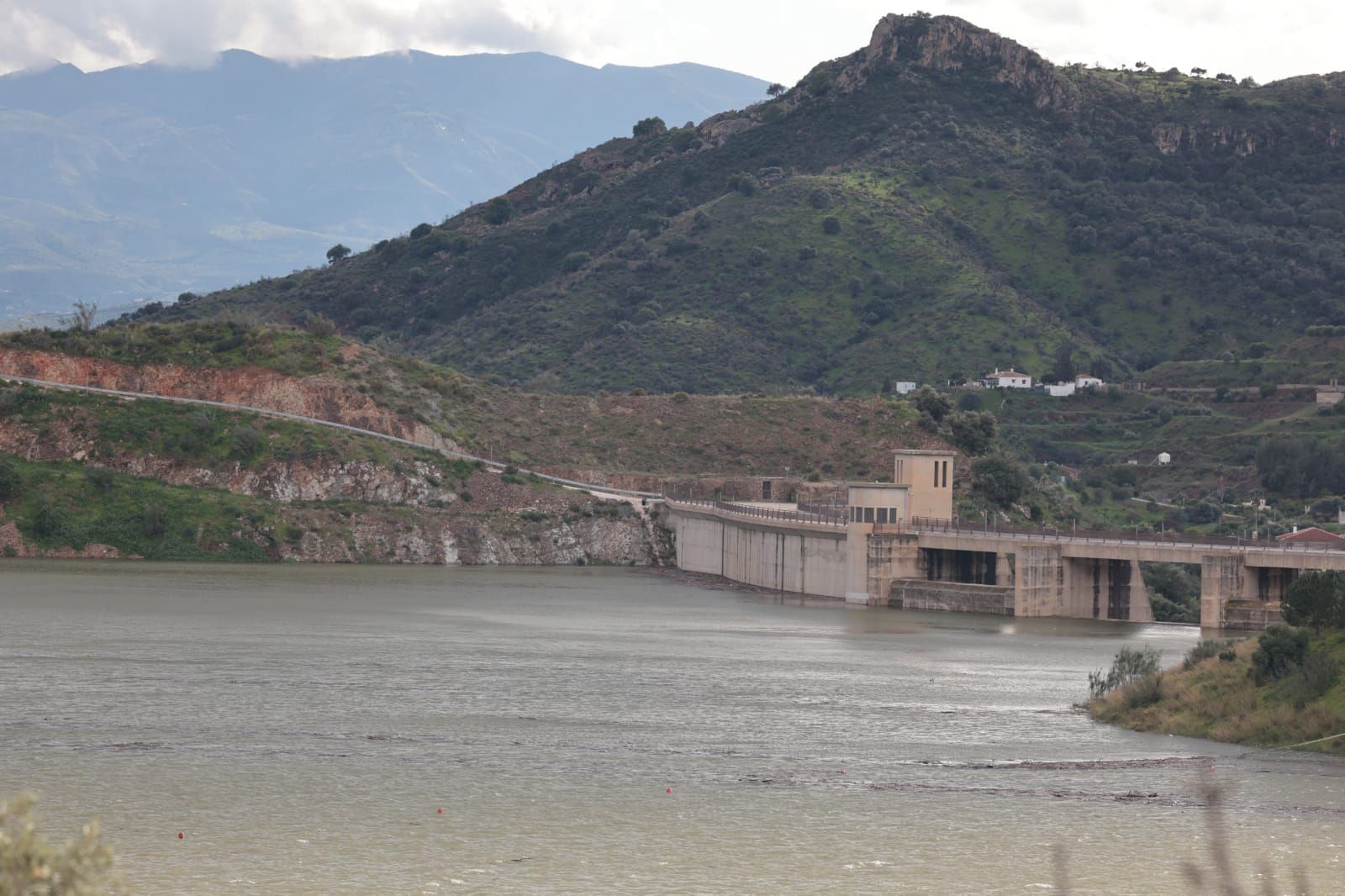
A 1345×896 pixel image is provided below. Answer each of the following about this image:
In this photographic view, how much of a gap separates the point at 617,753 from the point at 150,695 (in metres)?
16.8

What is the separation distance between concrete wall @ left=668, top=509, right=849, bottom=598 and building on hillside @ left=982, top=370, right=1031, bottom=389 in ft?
196

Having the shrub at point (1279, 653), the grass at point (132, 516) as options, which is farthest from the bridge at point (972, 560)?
the grass at point (132, 516)

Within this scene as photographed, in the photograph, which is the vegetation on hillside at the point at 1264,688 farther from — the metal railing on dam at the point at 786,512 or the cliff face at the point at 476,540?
the cliff face at the point at 476,540

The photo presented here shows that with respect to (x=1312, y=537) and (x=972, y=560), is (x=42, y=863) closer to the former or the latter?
(x=972, y=560)

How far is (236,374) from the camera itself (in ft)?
456

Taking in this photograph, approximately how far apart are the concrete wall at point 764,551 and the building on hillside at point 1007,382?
5963 centimetres

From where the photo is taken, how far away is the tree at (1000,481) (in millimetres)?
130150

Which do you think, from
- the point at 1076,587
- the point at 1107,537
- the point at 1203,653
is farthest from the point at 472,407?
the point at 1203,653

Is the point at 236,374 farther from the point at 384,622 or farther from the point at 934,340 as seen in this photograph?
the point at 934,340

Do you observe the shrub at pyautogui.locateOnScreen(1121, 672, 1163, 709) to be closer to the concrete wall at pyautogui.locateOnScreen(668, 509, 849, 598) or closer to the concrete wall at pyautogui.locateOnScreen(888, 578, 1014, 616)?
the concrete wall at pyautogui.locateOnScreen(888, 578, 1014, 616)

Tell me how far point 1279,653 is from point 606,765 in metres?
20.1

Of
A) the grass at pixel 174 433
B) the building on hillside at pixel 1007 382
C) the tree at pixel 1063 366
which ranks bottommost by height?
the grass at pixel 174 433

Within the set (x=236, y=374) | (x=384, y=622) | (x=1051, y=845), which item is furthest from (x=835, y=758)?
(x=236, y=374)

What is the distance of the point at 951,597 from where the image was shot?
99562 millimetres
